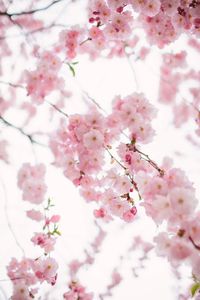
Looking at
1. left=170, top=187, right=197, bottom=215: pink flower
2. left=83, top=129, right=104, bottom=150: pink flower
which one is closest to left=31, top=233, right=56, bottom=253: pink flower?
left=83, top=129, right=104, bottom=150: pink flower

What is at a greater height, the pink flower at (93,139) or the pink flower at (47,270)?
the pink flower at (93,139)

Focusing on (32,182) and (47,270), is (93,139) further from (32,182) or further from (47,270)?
(47,270)

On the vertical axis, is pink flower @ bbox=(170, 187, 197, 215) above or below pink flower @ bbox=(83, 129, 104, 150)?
below

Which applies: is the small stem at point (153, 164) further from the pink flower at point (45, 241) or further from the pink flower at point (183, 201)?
the pink flower at point (45, 241)

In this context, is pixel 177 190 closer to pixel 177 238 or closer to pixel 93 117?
pixel 177 238

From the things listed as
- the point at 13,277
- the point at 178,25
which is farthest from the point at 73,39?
the point at 13,277

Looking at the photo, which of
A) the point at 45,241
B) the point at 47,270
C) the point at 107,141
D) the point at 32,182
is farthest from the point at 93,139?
the point at 47,270

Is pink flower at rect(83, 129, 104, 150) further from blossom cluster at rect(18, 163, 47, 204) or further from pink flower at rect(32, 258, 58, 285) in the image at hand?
pink flower at rect(32, 258, 58, 285)

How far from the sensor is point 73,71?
5562 mm

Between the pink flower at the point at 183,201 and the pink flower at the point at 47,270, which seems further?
the pink flower at the point at 47,270

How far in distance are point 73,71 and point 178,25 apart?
1667 millimetres

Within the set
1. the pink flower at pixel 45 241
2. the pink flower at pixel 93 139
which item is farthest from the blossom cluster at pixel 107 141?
the pink flower at pixel 45 241

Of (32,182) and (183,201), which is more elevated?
(32,182)

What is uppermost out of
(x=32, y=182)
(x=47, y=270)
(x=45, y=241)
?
(x=32, y=182)
